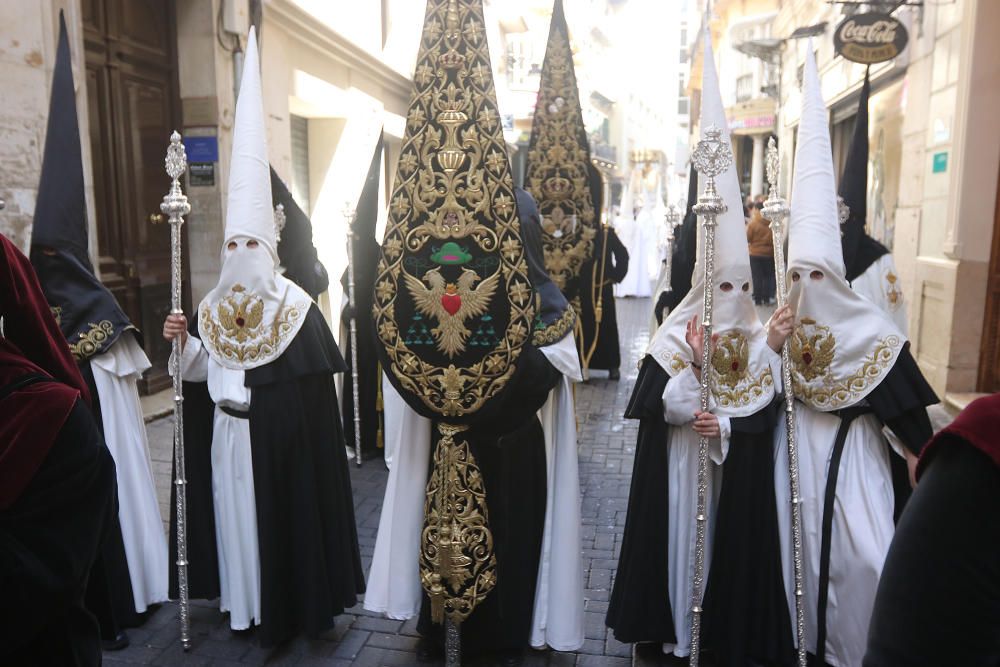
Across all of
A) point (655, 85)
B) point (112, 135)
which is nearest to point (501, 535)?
point (112, 135)

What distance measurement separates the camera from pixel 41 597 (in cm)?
175

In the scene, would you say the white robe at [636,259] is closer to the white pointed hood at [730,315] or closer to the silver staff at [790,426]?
the white pointed hood at [730,315]

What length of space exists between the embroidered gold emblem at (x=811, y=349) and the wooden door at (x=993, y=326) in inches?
230

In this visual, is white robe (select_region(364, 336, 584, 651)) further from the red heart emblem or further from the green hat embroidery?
the green hat embroidery

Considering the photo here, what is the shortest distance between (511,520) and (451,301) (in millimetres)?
1041

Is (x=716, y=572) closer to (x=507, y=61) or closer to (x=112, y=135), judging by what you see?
(x=112, y=135)

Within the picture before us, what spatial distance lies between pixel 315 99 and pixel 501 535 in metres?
9.55

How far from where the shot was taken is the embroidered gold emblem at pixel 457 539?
139 inches

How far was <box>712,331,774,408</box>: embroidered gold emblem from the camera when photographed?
355cm

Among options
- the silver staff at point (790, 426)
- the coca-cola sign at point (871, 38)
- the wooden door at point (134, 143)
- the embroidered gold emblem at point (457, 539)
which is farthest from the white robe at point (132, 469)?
the coca-cola sign at point (871, 38)

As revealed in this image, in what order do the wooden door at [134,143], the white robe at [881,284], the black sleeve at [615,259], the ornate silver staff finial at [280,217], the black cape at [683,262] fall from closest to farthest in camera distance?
the ornate silver staff finial at [280,217], the white robe at [881,284], the black cape at [683,262], the wooden door at [134,143], the black sleeve at [615,259]

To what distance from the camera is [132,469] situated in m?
4.28

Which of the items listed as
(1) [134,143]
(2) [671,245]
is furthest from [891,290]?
(1) [134,143]

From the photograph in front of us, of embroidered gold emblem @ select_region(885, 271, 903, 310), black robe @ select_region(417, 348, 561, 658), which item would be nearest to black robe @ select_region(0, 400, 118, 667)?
black robe @ select_region(417, 348, 561, 658)
